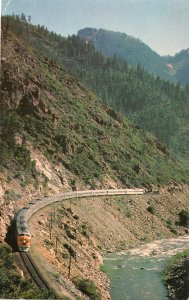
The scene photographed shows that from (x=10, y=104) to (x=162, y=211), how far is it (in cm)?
3007

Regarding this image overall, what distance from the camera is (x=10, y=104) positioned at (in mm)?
77438

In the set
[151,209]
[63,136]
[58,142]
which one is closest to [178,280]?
[151,209]

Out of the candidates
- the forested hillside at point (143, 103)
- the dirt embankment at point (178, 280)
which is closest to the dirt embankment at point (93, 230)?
the dirt embankment at point (178, 280)

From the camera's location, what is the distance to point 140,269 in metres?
49.4

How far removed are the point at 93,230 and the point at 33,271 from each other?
82.0ft

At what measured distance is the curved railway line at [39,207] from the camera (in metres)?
32.0

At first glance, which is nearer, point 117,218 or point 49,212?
point 49,212

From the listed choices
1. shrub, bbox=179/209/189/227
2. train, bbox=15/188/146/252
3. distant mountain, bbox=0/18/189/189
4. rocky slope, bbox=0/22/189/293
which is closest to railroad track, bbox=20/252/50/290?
train, bbox=15/188/146/252

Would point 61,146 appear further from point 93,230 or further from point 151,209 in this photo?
point 93,230

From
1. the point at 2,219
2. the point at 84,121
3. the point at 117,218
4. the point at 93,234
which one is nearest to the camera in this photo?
the point at 2,219

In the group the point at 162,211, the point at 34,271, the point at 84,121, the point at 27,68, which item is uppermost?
the point at 27,68

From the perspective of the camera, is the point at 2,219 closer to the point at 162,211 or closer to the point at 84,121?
the point at 162,211

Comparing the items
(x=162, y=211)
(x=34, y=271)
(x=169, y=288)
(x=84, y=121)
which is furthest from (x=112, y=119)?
(x=34, y=271)

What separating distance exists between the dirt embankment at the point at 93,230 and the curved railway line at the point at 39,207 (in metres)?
0.81
